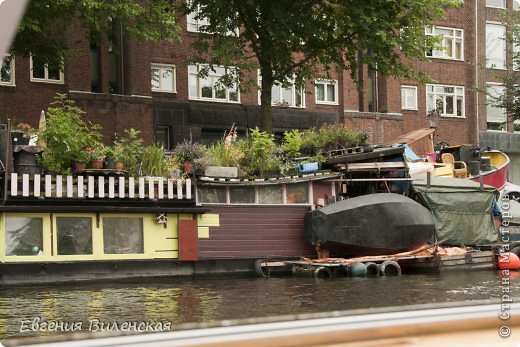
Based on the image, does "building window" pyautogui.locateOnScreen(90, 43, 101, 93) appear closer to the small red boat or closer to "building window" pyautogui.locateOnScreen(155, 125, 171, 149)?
"building window" pyautogui.locateOnScreen(155, 125, 171, 149)

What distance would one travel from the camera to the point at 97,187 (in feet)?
44.5

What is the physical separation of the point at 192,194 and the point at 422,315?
12506 millimetres

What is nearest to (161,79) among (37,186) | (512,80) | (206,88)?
(206,88)

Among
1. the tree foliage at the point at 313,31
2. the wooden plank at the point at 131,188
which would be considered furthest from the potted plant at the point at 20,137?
the tree foliage at the point at 313,31

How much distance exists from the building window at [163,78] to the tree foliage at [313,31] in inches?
196

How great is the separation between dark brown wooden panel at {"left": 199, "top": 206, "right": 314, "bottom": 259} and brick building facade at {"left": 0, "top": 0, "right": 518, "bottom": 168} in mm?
8448

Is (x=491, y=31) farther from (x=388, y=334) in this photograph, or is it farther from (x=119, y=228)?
(x=388, y=334)

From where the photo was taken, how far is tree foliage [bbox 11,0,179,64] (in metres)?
17.5

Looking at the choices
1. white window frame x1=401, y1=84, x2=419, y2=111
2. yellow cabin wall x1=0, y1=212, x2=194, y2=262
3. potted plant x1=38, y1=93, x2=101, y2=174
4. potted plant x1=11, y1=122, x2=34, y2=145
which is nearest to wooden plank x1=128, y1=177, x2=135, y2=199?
yellow cabin wall x1=0, y1=212, x2=194, y2=262

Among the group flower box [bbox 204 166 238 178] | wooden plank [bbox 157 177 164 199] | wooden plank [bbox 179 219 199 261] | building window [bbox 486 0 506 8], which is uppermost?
building window [bbox 486 0 506 8]

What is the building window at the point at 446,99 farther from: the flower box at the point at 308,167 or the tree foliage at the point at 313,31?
the flower box at the point at 308,167

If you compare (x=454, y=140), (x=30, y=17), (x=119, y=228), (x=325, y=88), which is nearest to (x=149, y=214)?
(x=119, y=228)

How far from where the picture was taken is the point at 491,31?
1351 inches

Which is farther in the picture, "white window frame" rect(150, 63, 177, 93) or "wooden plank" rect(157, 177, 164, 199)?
"white window frame" rect(150, 63, 177, 93)
